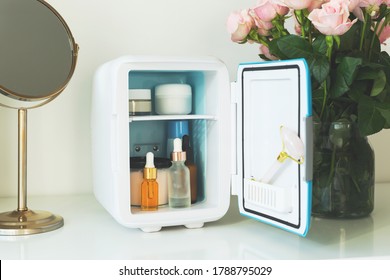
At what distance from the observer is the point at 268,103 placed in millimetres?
979

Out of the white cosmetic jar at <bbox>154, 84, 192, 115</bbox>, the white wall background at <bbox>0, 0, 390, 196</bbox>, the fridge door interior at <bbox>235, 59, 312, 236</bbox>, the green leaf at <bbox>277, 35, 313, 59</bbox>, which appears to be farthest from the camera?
the white wall background at <bbox>0, 0, 390, 196</bbox>

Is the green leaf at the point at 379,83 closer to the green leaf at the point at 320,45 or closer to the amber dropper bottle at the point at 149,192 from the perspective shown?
the green leaf at the point at 320,45

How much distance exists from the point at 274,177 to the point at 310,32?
0.29 meters

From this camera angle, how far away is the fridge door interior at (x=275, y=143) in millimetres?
883

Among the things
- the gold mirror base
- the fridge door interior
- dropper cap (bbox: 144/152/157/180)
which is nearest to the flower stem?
the fridge door interior

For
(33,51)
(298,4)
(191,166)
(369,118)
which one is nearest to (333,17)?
(298,4)

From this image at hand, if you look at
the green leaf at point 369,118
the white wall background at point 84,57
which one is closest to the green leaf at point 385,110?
the green leaf at point 369,118

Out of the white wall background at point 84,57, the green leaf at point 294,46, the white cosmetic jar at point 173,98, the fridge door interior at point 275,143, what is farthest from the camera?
the white wall background at point 84,57

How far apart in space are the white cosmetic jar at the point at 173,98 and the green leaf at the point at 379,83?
354 mm

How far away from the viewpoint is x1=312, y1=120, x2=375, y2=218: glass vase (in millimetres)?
1080

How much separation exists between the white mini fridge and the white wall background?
21 centimetres

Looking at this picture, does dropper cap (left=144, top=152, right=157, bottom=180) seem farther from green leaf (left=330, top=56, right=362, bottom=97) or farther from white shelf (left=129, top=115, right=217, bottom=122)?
green leaf (left=330, top=56, right=362, bottom=97)

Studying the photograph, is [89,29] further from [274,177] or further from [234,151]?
[274,177]

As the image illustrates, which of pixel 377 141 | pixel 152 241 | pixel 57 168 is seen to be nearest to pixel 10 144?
pixel 57 168
